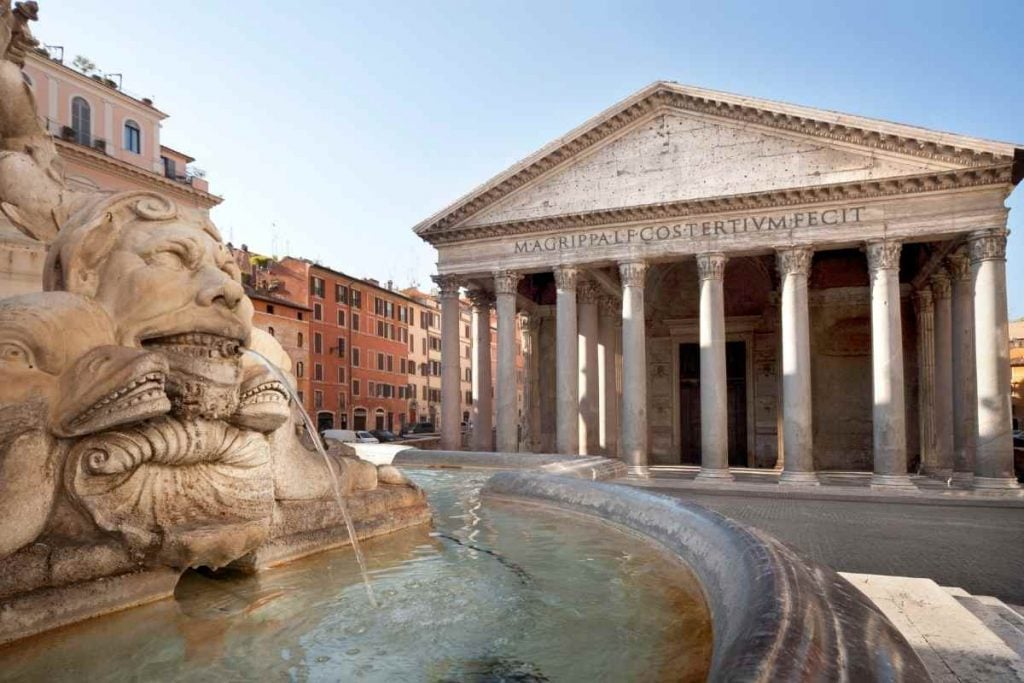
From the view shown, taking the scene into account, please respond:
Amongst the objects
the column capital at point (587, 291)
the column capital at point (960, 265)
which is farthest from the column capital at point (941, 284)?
the column capital at point (587, 291)

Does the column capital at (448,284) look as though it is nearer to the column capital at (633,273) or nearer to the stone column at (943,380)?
the column capital at (633,273)

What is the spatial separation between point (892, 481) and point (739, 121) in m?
9.87

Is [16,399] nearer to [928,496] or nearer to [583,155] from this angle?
[928,496]

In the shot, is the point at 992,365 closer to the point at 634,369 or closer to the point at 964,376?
the point at 964,376

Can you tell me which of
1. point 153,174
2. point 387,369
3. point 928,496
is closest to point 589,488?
point 928,496

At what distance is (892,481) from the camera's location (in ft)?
52.5

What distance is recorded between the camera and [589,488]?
467cm

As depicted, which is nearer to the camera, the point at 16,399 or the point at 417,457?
the point at 16,399

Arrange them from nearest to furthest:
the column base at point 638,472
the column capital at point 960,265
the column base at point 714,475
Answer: the column capital at point 960,265
the column base at point 714,475
the column base at point 638,472

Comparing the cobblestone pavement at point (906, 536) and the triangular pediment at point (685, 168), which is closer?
the cobblestone pavement at point (906, 536)

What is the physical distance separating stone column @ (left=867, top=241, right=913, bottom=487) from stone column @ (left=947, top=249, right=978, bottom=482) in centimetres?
175

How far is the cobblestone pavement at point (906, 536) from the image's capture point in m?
7.56

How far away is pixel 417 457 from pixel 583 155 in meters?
12.7

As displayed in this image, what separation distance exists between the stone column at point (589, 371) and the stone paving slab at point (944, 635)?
18134 mm
